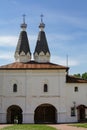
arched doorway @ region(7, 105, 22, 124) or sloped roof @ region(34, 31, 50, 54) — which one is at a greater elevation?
sloped roof @ region(34, 31, 50, 54)

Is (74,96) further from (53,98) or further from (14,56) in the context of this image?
(14,56)

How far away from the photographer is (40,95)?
159 ft

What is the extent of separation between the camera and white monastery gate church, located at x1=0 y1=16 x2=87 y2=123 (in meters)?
48.3

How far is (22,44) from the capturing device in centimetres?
5231

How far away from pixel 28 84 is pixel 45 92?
2437mm

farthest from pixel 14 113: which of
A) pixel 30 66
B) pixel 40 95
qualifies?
pixel 30 66

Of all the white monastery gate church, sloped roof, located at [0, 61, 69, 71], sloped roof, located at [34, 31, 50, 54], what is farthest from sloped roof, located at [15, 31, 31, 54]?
the white monastery gate church

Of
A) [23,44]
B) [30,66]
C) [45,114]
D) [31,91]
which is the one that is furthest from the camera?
[23,44]

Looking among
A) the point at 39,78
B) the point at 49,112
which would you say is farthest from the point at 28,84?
the point at 49,112

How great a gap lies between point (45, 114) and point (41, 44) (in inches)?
386

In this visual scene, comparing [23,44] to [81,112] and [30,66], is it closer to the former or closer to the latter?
[30,66]

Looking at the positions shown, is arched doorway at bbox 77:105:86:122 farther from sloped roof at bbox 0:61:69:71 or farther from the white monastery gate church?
sloped roof at bbox 0:61:69:71

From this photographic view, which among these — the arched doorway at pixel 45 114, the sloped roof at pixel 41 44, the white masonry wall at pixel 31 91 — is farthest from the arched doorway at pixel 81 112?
the sloped roof at pixel 41 44

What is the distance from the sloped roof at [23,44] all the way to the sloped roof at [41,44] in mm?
1326
